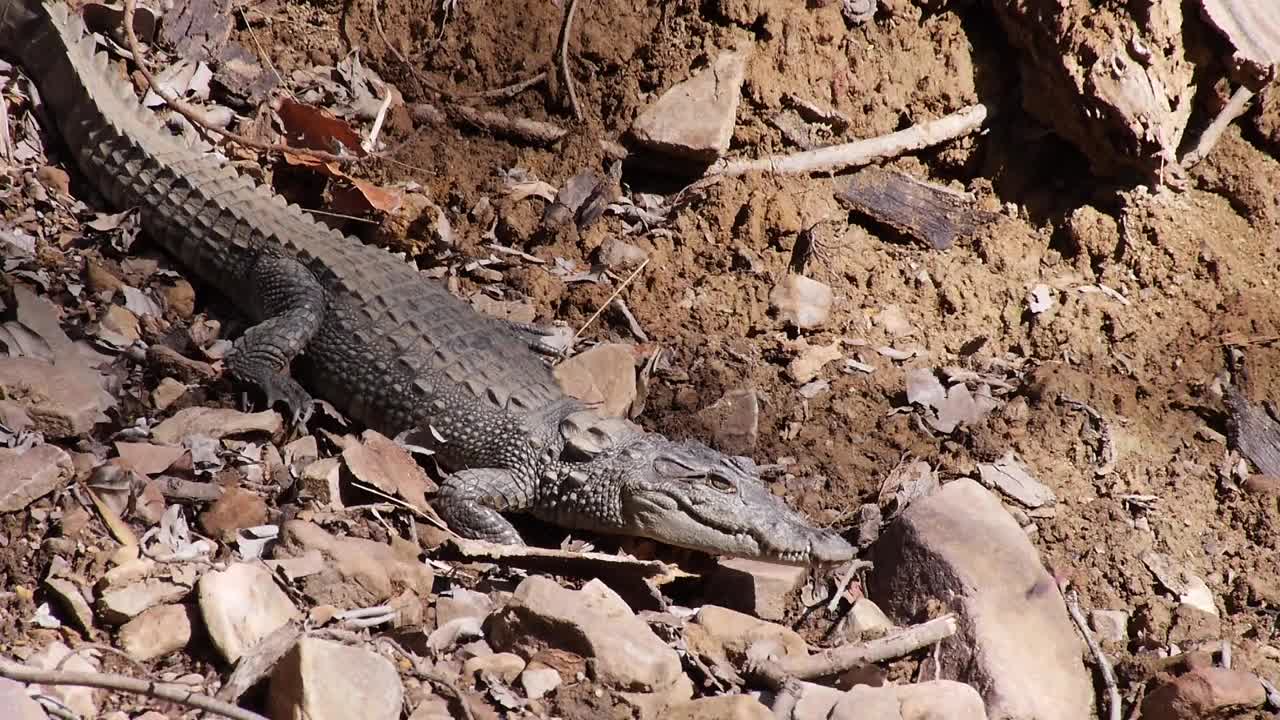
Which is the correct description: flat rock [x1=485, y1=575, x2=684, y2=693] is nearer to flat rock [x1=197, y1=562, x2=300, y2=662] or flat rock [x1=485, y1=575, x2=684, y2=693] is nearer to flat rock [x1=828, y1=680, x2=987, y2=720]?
flat rock [x1=828, y1=680, x2=987, y2=720]

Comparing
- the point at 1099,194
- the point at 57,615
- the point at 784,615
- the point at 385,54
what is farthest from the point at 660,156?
the point at 57,615

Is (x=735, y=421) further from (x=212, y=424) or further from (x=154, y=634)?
(x=154, y=634)

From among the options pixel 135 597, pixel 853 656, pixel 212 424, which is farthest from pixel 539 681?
pixel 212 424

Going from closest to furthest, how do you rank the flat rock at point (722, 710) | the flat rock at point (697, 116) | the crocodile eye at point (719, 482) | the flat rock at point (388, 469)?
the flat rock at point (722, 710) → the flat rock at point (388, 469) → the crocodile eye at point (719, 482) → the flat rock at point (697, 116)

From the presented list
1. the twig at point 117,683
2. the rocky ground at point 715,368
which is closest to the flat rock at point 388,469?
the rocky ground at point 715,368

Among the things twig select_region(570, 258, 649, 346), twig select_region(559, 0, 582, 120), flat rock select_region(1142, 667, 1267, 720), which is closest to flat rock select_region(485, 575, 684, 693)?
flat rock select_region(1142, 667, 1267, 720)

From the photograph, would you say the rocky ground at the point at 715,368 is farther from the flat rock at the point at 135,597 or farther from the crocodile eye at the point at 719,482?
the crocodile eye at the point at 719,482
